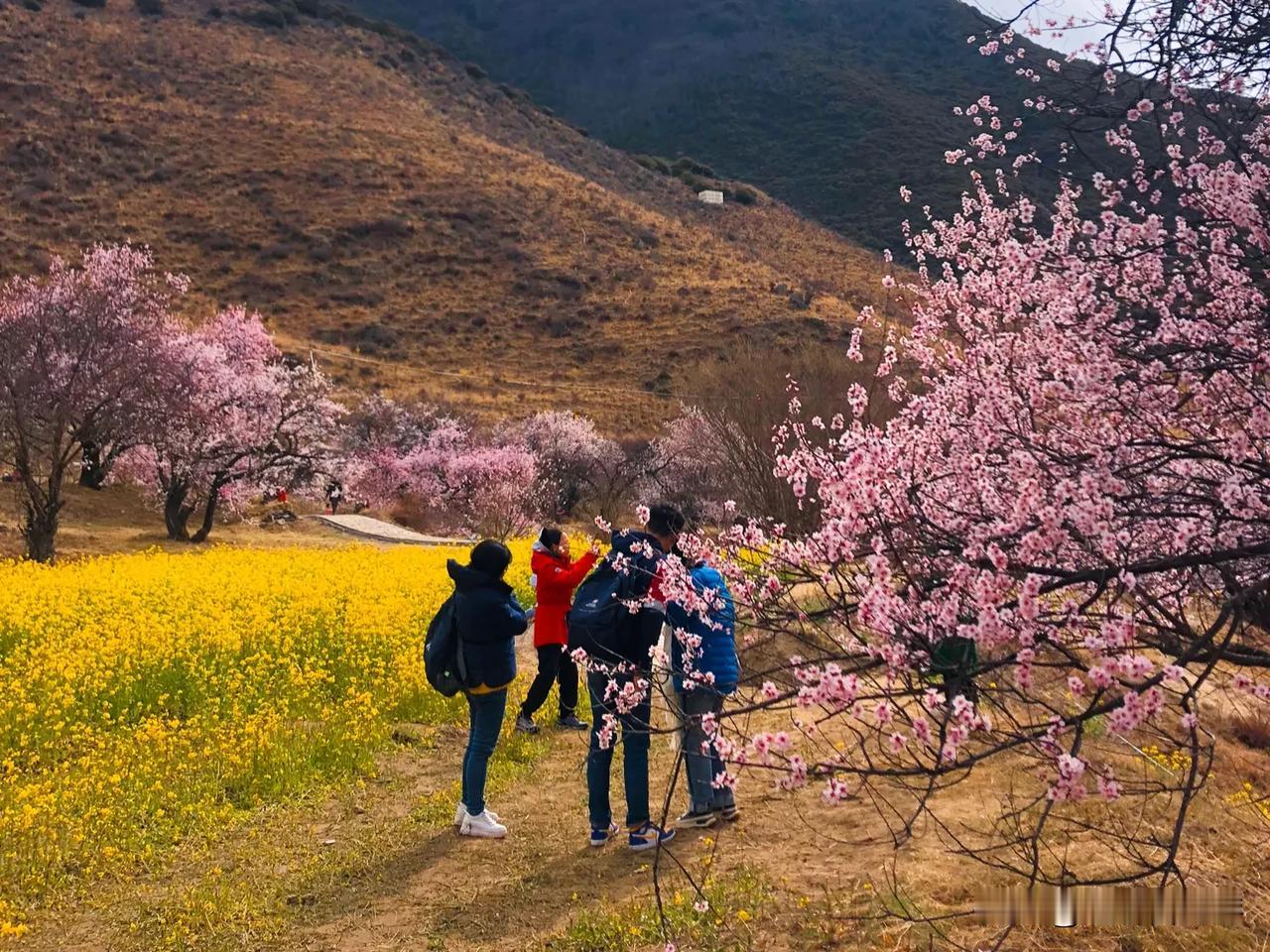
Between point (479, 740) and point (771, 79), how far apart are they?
360 ft

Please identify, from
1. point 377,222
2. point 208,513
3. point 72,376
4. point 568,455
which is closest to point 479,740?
point 72,376

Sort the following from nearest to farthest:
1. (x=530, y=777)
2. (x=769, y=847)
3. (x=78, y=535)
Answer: (x=769, y=847), (x=530, y=777), (x=78, y=535)

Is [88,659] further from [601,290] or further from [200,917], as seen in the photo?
[601,290]

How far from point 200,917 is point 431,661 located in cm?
186

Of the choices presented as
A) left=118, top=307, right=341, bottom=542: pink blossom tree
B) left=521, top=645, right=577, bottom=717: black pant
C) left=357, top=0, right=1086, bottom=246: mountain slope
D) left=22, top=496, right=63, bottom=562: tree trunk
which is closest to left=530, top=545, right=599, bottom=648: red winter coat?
left=521, top=645, right=577, bottom=717: black pant

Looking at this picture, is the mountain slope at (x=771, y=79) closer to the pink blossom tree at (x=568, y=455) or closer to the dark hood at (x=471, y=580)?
the pink blossom tree at (x=568, y=455)

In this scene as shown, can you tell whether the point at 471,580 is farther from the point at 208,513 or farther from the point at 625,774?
the point at 208,513

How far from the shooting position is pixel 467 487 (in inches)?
1200

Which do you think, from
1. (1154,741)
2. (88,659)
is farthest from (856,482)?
(88,659)

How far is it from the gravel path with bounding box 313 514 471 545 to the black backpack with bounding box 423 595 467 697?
57.3 feet

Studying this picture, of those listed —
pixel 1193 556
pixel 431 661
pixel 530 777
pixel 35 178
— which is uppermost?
pixel 35 178

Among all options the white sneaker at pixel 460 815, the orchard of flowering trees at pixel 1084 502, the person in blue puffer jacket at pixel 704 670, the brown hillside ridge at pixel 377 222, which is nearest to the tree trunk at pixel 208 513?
the brown hillside ridge at pixel 377 222

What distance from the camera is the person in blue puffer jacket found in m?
5.54

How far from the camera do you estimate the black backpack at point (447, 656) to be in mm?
6156
